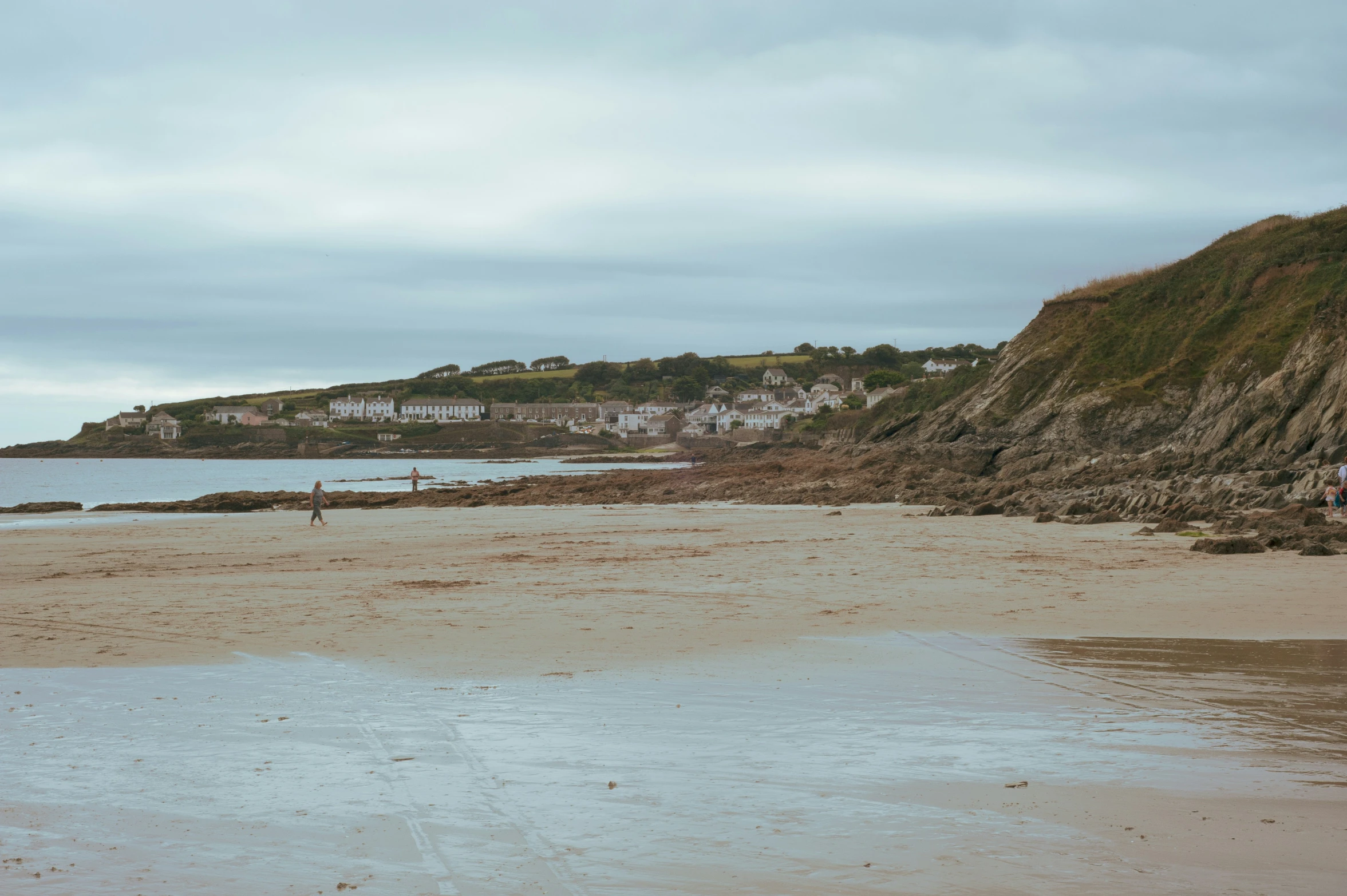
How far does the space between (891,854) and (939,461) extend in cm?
3550

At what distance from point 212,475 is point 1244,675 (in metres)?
76.9

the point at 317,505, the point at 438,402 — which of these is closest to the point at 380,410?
the point at 438,402

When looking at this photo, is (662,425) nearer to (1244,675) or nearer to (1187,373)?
Answer: (1187,373)

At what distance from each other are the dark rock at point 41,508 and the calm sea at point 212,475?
11.8 ft

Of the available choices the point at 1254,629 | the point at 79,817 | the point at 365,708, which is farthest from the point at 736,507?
the point at 79,817

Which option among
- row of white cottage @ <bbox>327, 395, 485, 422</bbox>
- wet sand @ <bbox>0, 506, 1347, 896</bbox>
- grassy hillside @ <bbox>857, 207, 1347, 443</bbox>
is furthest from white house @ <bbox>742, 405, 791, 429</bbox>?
wet sand @ <bbox>0, 506, 1347, 896</bbox>

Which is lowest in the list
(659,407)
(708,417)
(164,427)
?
(708,417)

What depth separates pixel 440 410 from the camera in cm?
17375

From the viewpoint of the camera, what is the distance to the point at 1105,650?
8.80 metres

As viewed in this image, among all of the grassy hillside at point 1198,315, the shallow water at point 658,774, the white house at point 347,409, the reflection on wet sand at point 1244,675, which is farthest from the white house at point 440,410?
the shallow water at point 658,774

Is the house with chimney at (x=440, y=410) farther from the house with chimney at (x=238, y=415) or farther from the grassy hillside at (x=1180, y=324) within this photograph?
the grassy hillside at (x=1180, y=324)

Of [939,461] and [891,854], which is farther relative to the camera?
[939,461]

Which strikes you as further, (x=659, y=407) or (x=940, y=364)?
(x=659, y=407)

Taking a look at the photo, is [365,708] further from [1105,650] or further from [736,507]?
[736,507]
